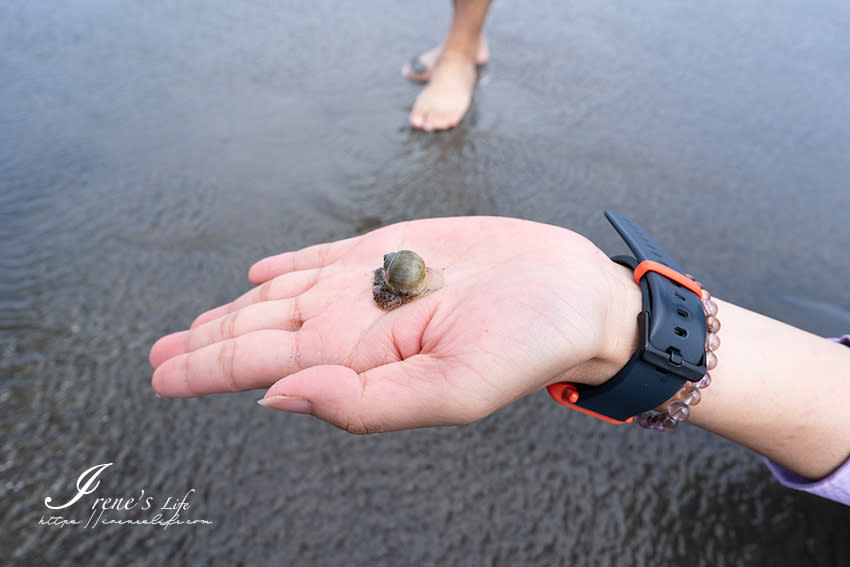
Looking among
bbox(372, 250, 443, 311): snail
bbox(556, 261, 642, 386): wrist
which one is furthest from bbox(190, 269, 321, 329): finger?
bbox(556, 261, 642, 386): wrist

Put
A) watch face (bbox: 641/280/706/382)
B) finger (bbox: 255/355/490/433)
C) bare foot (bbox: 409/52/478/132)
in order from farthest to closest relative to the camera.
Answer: bare foot (bbox: 409/52/478/132) → watch face (bbox: 641/280/706/382) → finger (bbox: 255/355/490/433)

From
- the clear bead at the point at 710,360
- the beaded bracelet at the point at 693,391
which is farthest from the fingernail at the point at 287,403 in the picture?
the clear bead at the point at 710,360

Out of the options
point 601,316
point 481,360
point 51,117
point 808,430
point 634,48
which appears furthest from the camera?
point 634,48

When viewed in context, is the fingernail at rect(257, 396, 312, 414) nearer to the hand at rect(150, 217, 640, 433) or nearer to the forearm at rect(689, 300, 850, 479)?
the hand at rect(150, 217, 640, 433)

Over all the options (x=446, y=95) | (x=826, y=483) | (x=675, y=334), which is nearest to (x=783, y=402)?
(x=826, y=483)

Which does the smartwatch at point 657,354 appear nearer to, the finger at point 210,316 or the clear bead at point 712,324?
the clear bead at point 712,324

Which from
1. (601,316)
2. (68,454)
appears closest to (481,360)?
(601,316)

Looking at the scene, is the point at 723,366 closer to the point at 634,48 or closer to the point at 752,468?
the point at 752,468
